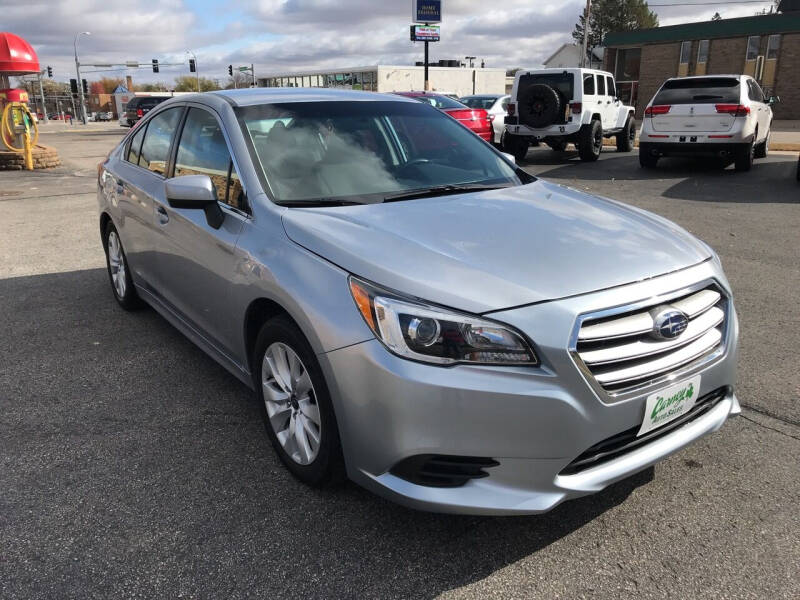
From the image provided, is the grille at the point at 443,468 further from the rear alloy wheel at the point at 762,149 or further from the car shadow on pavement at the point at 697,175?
the rear alloy wheel at the point at 762,149

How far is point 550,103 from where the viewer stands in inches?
581

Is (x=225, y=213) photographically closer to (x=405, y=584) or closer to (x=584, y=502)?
(x=405, y=584)

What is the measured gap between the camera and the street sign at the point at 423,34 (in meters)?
30.3

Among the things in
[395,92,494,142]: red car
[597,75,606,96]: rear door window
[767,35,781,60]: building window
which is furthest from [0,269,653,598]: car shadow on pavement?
[767,35,781,60]: building window

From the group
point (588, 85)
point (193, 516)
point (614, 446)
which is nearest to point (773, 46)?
point (588, 85)

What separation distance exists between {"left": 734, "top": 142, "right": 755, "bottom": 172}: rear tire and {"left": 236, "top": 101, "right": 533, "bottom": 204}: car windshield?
10.7 meters

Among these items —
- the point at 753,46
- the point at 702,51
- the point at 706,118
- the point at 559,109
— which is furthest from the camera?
the point at 702,51

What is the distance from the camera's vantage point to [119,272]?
5160 millimetres

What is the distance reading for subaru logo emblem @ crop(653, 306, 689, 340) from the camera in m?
2.32

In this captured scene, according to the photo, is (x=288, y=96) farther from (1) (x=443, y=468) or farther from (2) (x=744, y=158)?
(2) (x=744, y=158)

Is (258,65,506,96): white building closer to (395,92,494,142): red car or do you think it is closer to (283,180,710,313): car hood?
(395,92,494,142): red car

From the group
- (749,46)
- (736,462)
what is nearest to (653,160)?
(736,462)

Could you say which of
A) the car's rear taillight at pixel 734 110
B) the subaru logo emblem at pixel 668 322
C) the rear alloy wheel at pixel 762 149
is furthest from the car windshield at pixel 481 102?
the subaru logo emblem at pixel 668 322

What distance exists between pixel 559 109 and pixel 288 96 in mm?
12233
